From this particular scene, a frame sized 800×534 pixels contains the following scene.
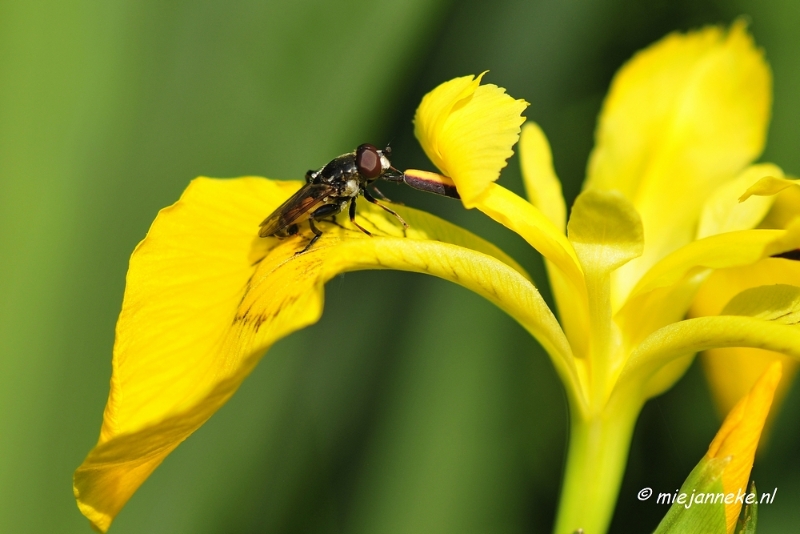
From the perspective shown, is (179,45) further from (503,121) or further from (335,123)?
(503,121)

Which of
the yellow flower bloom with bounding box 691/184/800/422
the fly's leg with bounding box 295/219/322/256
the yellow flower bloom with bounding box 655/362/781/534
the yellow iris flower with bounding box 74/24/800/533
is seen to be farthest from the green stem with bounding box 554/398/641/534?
the fly's leg with bounding box 295/219/322/256

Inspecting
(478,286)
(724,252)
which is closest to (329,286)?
(478,286)

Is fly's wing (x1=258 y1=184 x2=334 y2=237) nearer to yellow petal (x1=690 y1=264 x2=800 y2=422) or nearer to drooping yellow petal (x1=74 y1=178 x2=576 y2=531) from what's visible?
drooping yellow petal (x1=74 y1=178 x2=576 y2=531)

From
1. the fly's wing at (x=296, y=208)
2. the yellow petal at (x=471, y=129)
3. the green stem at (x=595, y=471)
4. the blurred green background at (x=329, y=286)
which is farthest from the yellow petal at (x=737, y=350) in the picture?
the fly's wing at (x=296, y=208)

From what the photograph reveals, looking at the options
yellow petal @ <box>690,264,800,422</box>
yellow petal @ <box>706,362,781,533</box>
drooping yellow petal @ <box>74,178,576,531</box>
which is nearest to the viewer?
drooping yellow petal @ <box>74,178,576,531</box>

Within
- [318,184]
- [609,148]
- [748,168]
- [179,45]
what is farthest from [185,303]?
[748,168]

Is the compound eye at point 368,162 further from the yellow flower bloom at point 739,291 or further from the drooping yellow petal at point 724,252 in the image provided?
the yellow flower bloom at point 739,291

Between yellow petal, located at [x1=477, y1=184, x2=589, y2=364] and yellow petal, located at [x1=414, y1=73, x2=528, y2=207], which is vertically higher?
yellow petal, located at [x1=414, y1=73, x2=528, y2=207]
